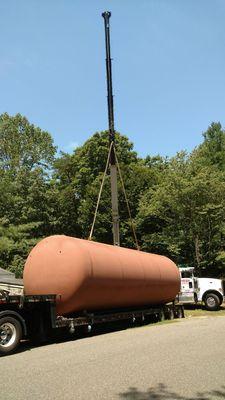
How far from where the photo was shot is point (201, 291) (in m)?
24.5

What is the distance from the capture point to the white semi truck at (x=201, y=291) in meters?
24.2

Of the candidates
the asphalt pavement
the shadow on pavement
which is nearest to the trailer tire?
the asphalt pavement

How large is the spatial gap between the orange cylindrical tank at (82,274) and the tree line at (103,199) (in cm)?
1203

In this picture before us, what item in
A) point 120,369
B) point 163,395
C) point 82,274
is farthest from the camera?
point 82,274

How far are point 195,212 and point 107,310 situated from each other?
694 inches

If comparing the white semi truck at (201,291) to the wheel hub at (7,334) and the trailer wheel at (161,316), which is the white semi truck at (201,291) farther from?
the wheel hub at (7,334)

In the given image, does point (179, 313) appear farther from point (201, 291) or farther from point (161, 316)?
point (201, 291)

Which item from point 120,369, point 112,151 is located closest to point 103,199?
point 112,151

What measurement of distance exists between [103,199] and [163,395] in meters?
32.1

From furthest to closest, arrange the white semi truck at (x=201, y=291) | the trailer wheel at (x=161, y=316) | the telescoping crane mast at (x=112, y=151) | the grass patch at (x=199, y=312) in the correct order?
the white semi truck at (x=201, y=291)
the grass patch at (x=199, y=312)
the telescoping crane mast at (x=112, y=151)
the trailer wheel at (x=161, y=316)

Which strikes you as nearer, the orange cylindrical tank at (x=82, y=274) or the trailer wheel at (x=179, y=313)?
the orange cylindrical tank at (x=82, y=274)

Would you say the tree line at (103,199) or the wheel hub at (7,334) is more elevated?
the tree line at (103,199)

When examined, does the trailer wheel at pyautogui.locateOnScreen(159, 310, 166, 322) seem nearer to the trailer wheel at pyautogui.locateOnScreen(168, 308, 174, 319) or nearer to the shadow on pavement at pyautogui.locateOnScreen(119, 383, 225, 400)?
the trailer wheel at pyautogui.locateOnScreen(168, 308, 174, 319)

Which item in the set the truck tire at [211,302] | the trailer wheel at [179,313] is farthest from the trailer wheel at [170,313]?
the truck tire at [211,302]
